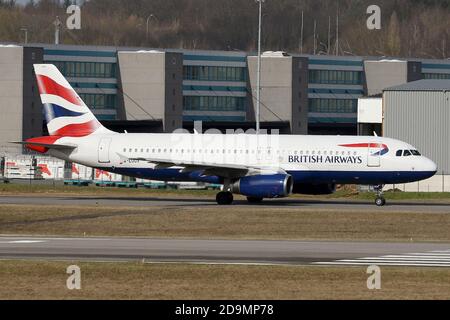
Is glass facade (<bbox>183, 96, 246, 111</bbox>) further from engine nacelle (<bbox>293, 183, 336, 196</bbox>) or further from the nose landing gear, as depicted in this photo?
the nose landing gear

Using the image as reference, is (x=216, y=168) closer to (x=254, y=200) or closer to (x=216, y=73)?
(x=254, y=200)

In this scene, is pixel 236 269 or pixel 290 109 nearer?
pixel 236 269

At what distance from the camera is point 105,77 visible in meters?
120

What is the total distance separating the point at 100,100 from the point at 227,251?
85.2 metres

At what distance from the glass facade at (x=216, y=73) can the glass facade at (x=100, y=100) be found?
9.65 metres

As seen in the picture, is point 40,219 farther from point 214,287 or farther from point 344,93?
point 344,93

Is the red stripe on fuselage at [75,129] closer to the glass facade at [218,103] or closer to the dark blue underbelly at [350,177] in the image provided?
the dark blue underbelly at [350,177]

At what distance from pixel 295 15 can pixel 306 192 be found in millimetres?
77493

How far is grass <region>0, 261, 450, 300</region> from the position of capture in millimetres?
25906

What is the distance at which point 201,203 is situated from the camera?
65.5 m

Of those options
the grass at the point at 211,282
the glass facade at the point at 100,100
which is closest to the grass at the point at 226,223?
the grass at the point at 211,282
